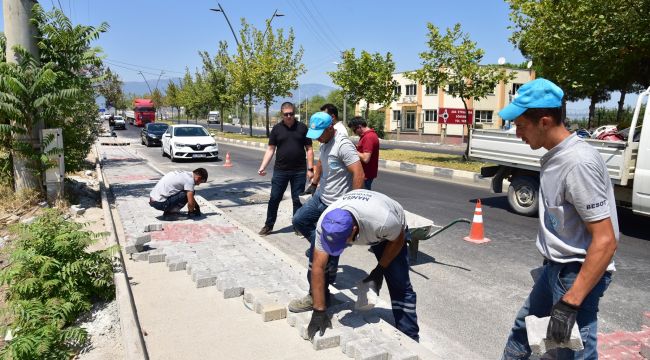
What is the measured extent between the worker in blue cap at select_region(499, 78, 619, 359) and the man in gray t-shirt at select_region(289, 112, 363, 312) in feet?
Result: 7.61

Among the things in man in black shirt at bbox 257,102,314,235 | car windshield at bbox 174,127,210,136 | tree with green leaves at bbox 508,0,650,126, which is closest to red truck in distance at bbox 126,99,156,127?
car windshield at bbox 174,127,210,136

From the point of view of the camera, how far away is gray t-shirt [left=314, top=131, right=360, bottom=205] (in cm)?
465

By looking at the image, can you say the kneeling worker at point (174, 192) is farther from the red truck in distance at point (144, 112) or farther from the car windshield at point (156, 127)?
the red truck in distance at point (144, 112)

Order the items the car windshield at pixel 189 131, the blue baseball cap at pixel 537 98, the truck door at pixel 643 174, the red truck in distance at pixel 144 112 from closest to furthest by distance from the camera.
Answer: the blue baseball cap at pixel 537 98
the truck door at pixel 643 174
the car windshield at pixel 189 131
the red truck in distance at pixel 144 112

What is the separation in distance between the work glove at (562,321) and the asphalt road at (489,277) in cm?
160

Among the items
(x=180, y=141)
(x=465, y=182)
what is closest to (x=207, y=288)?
(x=465, y=182)

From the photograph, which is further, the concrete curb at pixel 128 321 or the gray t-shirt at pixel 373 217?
the concrete curb at pixel 128 321

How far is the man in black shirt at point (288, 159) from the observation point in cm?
Answer: 700

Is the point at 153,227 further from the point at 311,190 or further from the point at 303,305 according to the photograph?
the point at 303,305

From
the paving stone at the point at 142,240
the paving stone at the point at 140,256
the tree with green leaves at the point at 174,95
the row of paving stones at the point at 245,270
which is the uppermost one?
the tree with green leaves at the point at 174,95

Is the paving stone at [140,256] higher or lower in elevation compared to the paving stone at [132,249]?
lower

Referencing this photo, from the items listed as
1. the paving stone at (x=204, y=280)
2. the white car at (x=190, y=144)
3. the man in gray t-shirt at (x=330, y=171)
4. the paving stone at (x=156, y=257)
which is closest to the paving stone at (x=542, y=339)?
the man in gray t-shirt at (x=330, y=171)

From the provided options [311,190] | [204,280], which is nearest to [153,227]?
[311,190]

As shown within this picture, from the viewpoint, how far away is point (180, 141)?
59.8 ft
